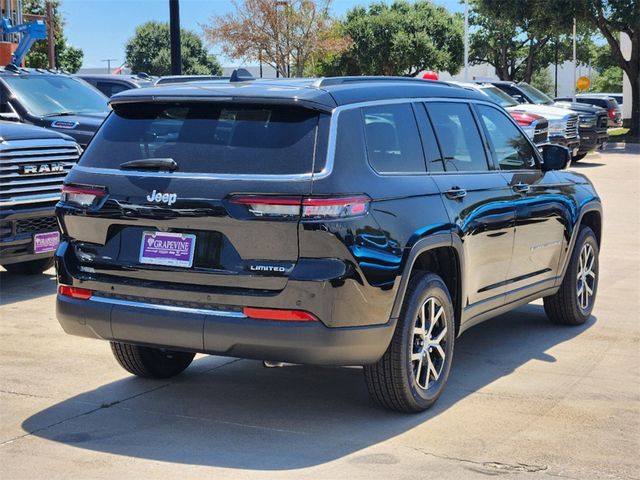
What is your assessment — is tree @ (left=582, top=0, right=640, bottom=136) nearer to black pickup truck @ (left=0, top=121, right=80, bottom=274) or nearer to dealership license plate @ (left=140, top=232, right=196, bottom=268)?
black pickup truck @ (left=0, top=121, right=80, bottom=274)

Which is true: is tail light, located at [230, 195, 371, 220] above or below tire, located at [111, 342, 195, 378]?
above

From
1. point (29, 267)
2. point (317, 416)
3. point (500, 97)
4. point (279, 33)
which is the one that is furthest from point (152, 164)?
point (279, 33)

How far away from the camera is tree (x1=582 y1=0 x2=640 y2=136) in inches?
A: 1401

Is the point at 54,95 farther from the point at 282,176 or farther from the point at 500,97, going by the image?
the point at 500,97

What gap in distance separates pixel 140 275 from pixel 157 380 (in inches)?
52.1

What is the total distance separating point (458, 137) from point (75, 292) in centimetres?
261

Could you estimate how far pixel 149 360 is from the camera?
643 centimetres

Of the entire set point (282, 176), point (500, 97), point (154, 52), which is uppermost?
point (154, 52)

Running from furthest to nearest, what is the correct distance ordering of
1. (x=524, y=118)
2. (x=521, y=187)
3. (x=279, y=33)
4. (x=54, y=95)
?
(x=279, y=33)
(x=524, y=118)
(x=54, y=95)
(x=521, y=187)

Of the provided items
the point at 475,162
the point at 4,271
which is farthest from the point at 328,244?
the point at 4,271

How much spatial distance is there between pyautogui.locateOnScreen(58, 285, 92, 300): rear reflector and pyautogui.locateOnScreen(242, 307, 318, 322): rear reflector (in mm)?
1036

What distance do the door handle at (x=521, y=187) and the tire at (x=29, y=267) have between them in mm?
5331

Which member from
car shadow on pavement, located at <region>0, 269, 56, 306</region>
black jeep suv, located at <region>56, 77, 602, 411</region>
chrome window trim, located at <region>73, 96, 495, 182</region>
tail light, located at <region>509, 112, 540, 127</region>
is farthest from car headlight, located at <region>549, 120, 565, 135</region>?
chrome window trim, located at <region>73, 96, 495, 182</region>

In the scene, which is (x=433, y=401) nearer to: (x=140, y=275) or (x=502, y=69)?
(x=140, y=275)
